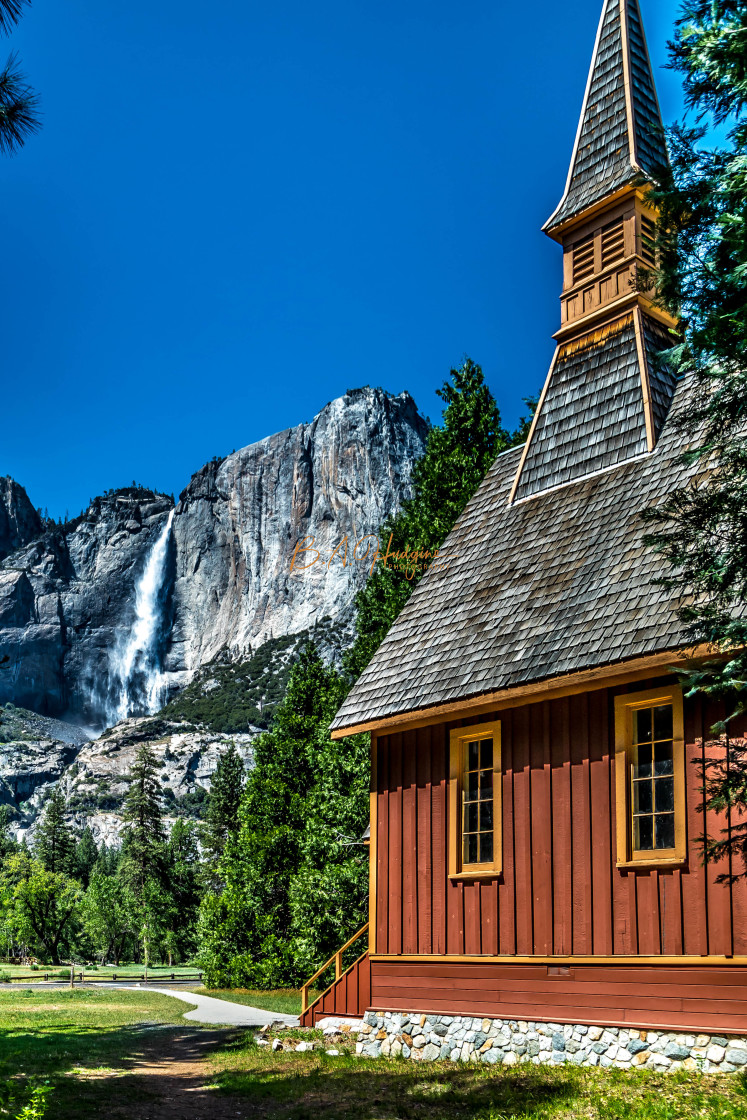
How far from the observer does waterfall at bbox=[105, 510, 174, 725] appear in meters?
156

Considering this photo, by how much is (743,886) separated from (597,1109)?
2263 mm

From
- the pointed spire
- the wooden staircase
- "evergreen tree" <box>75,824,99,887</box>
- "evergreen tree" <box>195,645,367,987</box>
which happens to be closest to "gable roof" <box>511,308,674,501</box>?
the pointed spire

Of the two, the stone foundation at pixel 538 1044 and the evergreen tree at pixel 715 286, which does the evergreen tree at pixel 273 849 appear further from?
the evergreen tree at pixel 715 286

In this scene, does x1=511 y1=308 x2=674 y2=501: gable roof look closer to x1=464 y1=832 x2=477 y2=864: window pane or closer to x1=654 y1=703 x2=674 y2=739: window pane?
x1=654 y1=703 x2=674 y2=739: window pane

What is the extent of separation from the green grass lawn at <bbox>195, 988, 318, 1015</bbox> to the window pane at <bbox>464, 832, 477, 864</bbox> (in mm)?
11290

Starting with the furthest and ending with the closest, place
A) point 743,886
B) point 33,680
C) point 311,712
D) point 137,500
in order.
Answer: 1. point 137,500
2. point 33,680
3. point 311,712
4. point 743,886

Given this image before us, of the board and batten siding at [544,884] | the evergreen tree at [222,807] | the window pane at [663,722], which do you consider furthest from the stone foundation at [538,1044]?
the evergreen tree at [222,807]

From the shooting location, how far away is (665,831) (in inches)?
390

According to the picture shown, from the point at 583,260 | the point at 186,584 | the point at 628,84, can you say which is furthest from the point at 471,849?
the point at 186,584

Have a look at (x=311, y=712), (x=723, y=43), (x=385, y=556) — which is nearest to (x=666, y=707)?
(x=723, y=43)

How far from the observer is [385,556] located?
77.6 feet

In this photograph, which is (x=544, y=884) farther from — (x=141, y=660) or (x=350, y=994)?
(x=141, y=660)

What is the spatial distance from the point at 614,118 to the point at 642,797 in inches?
442

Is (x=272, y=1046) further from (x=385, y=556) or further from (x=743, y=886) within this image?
(x=385, y=556)
